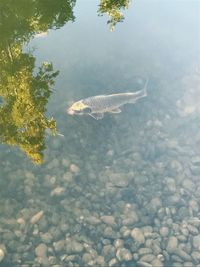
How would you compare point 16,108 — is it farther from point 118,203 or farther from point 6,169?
point 118,203

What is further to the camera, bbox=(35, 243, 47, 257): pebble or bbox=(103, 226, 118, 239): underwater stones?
bbox=(103, 226, 118, 239): underwater stones

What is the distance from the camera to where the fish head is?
39.6 ft

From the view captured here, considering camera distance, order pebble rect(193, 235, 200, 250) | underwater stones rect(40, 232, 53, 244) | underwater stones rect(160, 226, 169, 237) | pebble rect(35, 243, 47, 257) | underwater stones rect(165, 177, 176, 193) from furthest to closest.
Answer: underwater stones rect(165, 177, 176, 193) < underwater stones rect(160, 226, 169, 237) < pebble rect(193, 235, 200, 250) < underwater stones rect(40, 232, 53, 244) < pebble rect(35, 243, 47, 257)

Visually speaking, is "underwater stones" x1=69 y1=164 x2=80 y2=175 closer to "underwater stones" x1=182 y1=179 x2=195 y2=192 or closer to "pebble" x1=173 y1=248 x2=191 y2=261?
"underwater stones" x1=182 y1=179 x2=195 y2=192

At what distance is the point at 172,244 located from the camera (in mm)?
9117

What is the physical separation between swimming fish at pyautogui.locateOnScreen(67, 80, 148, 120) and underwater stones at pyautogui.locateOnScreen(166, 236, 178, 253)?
14.1 feet

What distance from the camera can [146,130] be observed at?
479 inches

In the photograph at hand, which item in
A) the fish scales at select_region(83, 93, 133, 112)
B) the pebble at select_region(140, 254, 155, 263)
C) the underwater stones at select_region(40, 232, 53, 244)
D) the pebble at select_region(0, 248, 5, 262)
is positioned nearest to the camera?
the pebble at select_region(0, 248, 5, 262)

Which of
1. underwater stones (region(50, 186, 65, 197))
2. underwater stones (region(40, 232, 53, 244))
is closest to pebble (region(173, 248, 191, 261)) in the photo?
underwater stones (region(40, 232, 53, 244))

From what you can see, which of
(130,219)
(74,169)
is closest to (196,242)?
(130,219)

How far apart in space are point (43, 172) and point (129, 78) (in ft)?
18.2

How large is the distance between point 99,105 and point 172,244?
4.63 metres

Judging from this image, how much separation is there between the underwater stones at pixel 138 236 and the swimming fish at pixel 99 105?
396 cm

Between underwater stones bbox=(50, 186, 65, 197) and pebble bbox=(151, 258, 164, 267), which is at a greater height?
underwater stones bbox=(50, 186, 65, 197)
